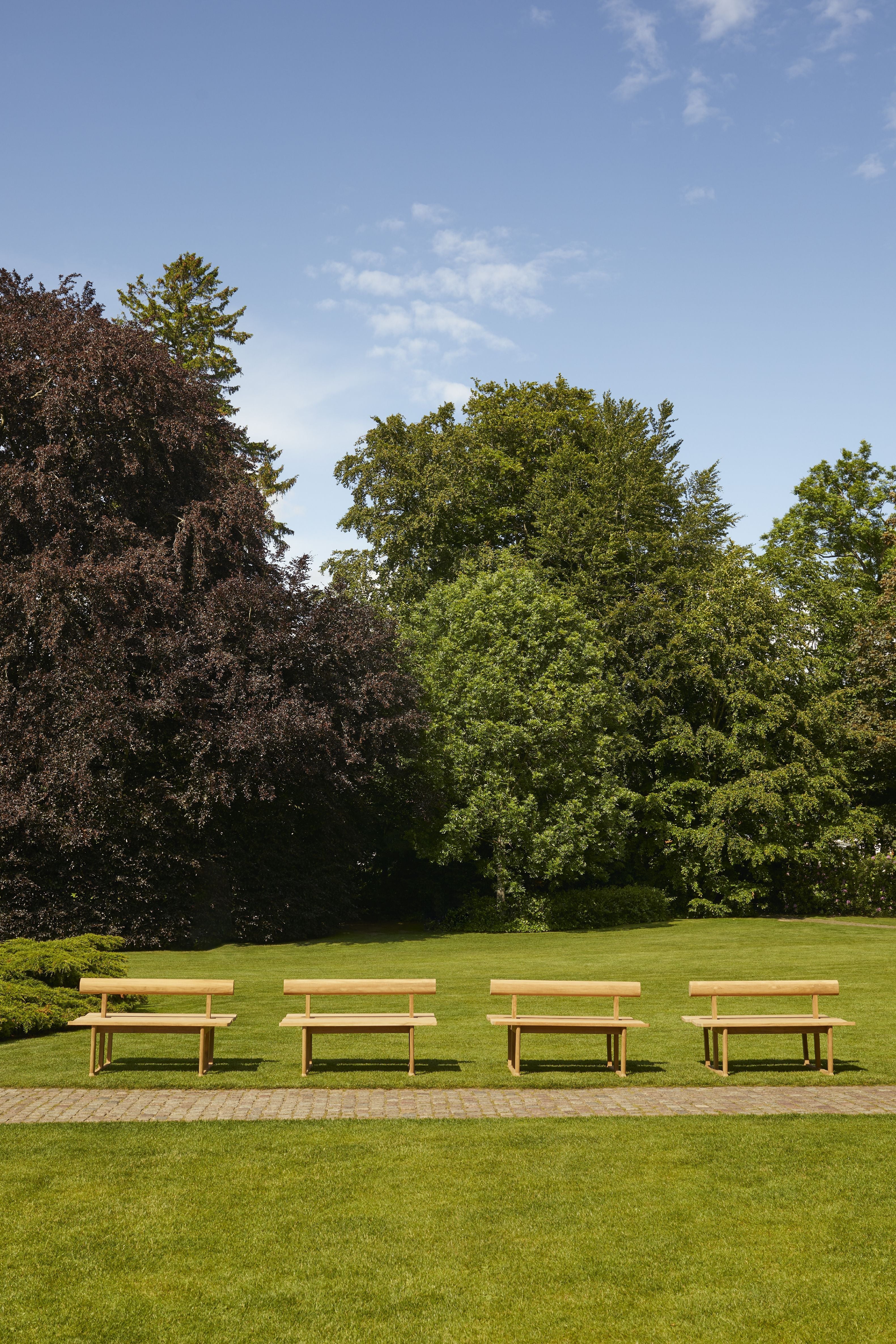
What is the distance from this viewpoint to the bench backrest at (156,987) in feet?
34.5

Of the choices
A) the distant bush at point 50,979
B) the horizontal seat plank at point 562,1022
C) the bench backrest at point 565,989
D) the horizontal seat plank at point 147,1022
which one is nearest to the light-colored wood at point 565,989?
the bench backrest at point 565,989

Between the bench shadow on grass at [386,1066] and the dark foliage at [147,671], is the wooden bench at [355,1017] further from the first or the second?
the dark foliage at [147,671]

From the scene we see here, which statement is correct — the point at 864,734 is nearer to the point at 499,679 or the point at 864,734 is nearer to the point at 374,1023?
the point at 499,679

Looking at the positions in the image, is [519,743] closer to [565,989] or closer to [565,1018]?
[565,1018]

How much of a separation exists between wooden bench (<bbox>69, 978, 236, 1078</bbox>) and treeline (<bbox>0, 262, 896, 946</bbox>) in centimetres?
1267

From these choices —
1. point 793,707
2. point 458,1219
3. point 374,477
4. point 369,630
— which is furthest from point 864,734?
point 458,1219

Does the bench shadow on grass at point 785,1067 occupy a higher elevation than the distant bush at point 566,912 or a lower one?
higher

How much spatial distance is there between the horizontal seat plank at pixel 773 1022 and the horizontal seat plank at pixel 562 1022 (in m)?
0.61

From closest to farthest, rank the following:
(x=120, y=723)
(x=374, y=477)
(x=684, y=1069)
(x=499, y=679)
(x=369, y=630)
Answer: (x=684, y=1069)
(x=120, y=723)
(x=369, y=630)
(x=499, y=679)
(x=374, y=477)

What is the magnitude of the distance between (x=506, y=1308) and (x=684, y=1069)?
604 cm

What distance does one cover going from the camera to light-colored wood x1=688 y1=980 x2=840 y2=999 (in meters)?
10.6

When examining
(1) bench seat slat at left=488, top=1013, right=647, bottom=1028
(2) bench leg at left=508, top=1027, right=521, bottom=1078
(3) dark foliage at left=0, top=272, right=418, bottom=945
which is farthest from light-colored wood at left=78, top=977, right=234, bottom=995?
(3) dark foliage at left=0, top=272, right=418, bottom=945

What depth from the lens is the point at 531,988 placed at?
34.3 feet

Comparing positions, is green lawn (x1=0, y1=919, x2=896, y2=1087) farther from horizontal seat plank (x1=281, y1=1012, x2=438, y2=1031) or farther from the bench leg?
horizontal seat plank (x1=281, y1=1012, x2=438, y2=1031)
